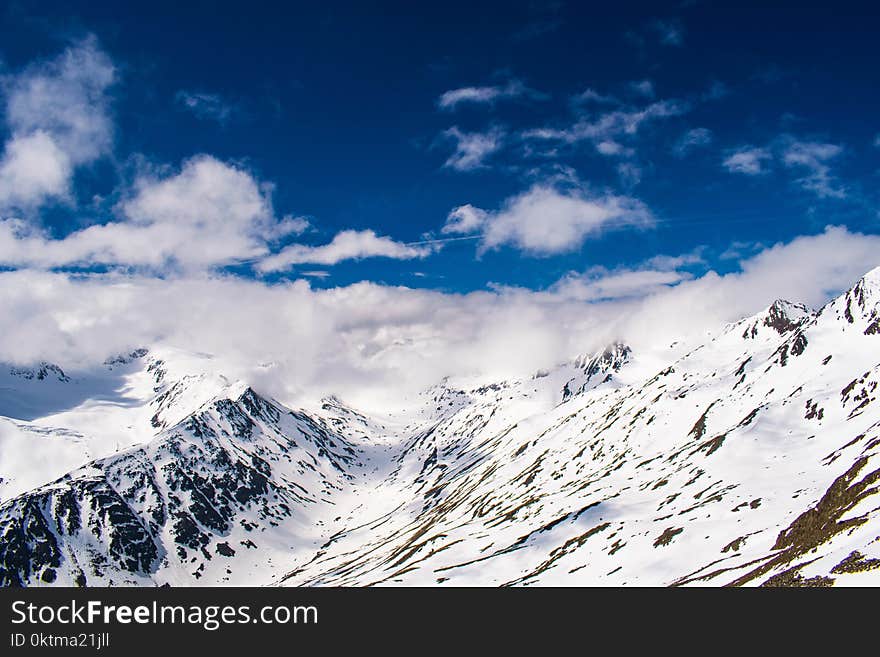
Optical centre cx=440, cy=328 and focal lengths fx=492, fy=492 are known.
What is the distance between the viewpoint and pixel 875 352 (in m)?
196

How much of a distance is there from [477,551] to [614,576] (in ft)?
224

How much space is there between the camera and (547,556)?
361 feet

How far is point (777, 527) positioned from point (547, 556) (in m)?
55.7

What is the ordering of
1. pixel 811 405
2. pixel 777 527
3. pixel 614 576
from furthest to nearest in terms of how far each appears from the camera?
pixel 811 405, pixel 614 576, pixel 777 527
